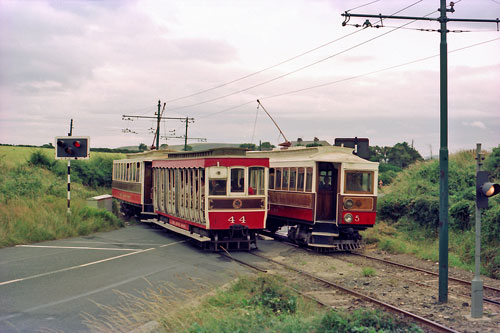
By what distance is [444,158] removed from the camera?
9688mm

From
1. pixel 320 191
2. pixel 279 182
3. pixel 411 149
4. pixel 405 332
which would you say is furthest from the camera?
pixel 411 149

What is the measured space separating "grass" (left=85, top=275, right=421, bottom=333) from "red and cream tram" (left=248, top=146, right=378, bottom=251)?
21.2 feet

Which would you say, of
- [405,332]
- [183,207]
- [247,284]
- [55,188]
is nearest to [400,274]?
[247,284]

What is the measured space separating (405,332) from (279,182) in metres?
11.5

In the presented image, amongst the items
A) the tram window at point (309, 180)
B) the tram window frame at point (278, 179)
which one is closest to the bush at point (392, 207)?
the tram window frame at point (278, 179)

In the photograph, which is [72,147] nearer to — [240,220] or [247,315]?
[240,220]

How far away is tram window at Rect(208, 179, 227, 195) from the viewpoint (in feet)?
48.6

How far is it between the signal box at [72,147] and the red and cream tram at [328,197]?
8057mm

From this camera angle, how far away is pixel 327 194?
1669 cm

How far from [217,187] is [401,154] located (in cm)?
4839

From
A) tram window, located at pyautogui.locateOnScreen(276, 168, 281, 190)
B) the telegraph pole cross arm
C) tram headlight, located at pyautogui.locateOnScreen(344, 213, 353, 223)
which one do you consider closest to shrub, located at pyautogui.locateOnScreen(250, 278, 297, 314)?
the telegraph pole cross arm

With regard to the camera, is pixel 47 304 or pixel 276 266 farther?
pixel 276 266

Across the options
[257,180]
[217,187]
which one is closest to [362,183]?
[257,180]

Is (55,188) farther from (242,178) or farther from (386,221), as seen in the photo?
(386,221)
